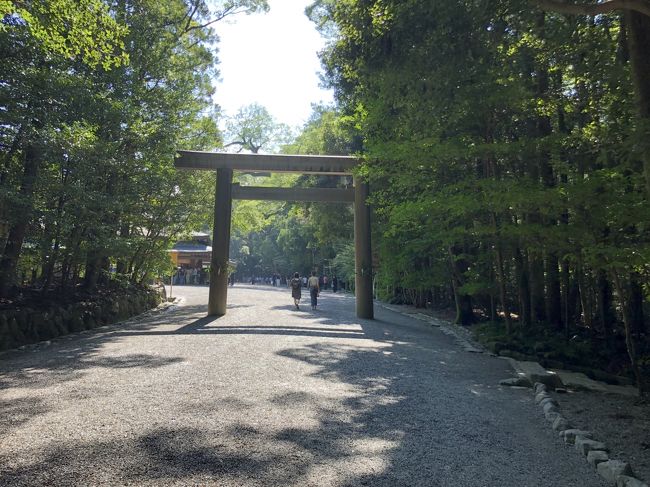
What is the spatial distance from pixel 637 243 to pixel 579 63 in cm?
353

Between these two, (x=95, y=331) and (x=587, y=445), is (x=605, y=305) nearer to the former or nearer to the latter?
(x=587, y=445)

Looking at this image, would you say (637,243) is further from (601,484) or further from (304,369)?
(304,369)

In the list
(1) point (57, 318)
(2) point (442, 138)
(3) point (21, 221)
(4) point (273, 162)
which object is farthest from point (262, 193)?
(3) point (21, 221)

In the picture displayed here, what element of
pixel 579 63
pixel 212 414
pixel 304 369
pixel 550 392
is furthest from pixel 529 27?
pixel 212 414

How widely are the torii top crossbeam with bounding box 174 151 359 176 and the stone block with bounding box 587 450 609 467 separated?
32.3 ft

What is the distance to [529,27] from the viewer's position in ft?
21.4

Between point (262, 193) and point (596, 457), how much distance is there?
10.9 m

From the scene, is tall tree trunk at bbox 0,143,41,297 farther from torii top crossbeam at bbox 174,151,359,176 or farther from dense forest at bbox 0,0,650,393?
torii top crossbeam at bbox 174,151,359,176

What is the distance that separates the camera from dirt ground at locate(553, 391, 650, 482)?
367 centimetres

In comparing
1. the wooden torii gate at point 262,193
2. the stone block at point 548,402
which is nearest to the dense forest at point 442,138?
the wooden torii gate at point 262,193

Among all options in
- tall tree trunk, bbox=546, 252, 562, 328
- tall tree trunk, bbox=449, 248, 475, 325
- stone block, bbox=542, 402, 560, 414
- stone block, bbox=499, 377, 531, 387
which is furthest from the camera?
tall tree trunk, bbox=449, 248, 475, 325

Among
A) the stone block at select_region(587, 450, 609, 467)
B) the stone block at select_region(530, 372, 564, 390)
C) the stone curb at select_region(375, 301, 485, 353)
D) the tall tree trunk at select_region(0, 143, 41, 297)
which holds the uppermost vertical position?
the tall tree trunk at select_region(0, 143, 41, 297)

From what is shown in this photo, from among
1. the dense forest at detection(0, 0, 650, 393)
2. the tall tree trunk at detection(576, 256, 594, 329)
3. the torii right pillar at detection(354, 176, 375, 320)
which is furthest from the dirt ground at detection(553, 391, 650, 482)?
the torii right pillar at detection(354, 176, 375, 320)

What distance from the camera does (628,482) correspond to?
9.78ft
